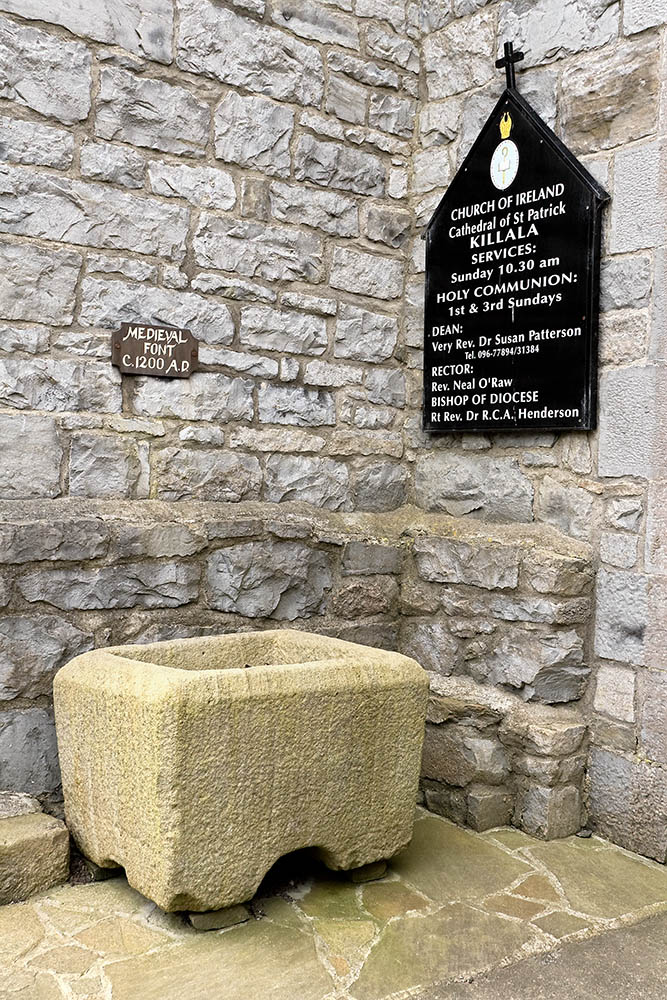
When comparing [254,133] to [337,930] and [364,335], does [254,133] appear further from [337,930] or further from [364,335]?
[337,930]

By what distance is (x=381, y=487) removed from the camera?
12.2ft

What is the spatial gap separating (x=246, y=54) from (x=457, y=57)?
0.87 meters

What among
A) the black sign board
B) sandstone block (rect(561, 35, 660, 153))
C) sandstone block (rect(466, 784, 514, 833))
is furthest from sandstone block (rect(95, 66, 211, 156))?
sandstone block (rect(466, 784, 514, 833))

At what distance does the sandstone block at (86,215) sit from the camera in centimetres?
285

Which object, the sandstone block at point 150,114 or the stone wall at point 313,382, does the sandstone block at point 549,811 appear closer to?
the stone wall at point 313,382

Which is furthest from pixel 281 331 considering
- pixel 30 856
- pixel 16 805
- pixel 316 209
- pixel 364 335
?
pixel 30 856

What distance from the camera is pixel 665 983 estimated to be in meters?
2.16

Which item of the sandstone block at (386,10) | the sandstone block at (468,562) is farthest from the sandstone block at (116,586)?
the sandstone block at (386,10)

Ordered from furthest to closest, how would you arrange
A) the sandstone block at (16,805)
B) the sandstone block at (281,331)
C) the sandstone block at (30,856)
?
1. the sandstone block at (281,331)
2. the sandstone block at (16,805)
3. the sandstone block at (30,856)

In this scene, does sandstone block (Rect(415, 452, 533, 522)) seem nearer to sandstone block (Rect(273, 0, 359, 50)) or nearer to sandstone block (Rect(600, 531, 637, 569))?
sandstone block (Rect(600, 531, 637, 569))

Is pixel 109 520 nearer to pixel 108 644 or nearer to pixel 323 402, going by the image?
pixel 108 644

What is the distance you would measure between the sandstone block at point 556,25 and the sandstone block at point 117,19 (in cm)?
126

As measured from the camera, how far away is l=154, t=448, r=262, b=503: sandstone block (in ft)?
10.4

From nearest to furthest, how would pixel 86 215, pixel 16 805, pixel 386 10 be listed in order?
pixel 16 805 → pixel 86 215 → pixel 386 10
